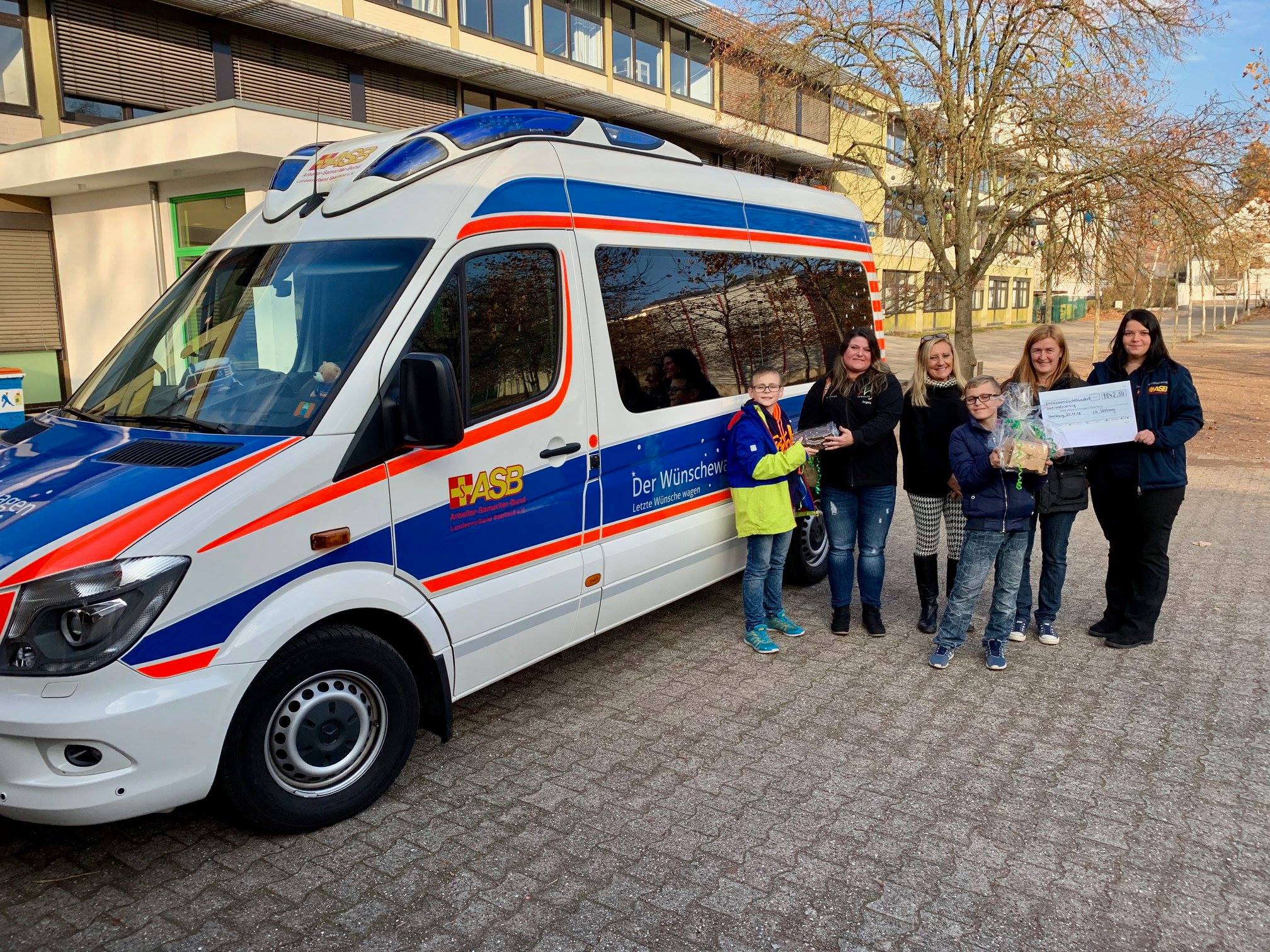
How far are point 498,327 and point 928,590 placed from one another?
3303 mm

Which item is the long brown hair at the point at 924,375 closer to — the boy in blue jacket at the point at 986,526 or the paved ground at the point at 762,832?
the boy in blue jacket at the point at 986,526

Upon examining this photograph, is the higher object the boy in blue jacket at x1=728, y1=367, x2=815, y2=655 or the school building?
the school building

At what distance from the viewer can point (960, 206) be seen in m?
16.4

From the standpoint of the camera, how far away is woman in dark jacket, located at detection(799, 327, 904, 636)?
5547 mm

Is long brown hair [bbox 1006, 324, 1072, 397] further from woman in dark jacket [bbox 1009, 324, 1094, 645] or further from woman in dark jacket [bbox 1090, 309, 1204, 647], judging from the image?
woman in dark jacket [bbox 1090, 309, 1204, 647]

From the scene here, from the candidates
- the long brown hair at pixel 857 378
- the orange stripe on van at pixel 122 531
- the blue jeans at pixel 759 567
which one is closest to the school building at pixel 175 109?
the long brown hair at pixel 857 378

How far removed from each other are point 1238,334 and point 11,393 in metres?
46.8

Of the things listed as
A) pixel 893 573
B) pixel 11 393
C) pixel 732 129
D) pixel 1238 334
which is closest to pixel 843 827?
pixel 893 573

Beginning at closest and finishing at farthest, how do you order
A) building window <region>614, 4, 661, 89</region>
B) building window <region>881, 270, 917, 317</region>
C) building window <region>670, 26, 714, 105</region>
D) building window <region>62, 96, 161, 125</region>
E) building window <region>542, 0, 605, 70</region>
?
building window <region>62, 96, 161, 125</region> → building window <region>542, 0, 605, 70</region> → building window <region>881, 270, 917, 317</region> → building window <region>614, 4, 661, 89</region> → building window <region>670, 26, 714, 105</region>

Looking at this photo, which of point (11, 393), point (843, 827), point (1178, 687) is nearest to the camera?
point (843, 827)

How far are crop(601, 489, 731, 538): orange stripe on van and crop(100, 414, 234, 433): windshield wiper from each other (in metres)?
1.83

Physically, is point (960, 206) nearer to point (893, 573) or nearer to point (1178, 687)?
point (893, 573)

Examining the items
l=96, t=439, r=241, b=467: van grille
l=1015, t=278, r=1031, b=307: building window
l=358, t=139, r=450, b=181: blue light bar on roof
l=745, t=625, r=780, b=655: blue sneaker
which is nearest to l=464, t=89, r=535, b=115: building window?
l=745, t=625, r=780, b=655: blue sneaker

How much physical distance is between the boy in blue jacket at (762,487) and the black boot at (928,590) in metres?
0.86
